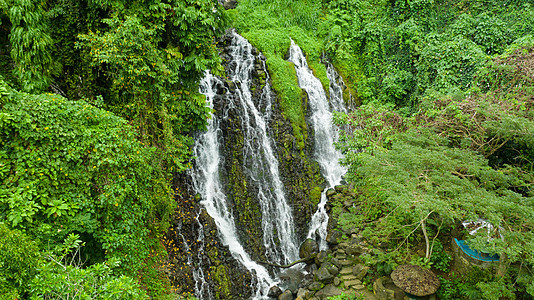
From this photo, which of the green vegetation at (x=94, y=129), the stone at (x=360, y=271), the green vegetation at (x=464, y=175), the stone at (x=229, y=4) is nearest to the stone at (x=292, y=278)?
the stone at (x=360, y=271)

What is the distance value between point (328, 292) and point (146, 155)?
17.9 ft

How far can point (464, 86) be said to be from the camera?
10977 mm

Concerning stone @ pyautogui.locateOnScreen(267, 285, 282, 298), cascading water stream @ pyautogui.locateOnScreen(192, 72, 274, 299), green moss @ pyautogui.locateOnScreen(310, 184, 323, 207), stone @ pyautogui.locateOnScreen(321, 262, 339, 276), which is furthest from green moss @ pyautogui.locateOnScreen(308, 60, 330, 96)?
stone @ pyautogui.locateOnScreen(267, 285, 282, 298)

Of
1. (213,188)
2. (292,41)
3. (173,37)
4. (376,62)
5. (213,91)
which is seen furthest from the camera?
(376,62)

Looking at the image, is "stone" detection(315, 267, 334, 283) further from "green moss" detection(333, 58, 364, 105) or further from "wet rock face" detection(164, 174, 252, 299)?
"green moss" detection(333, 58, 364, 105)

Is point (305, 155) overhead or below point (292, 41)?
below

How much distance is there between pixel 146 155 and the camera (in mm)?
5480

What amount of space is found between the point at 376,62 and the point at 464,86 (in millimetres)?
4412

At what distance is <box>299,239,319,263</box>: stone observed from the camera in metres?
9.22

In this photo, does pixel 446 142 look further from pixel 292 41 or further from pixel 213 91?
pixel 292 41

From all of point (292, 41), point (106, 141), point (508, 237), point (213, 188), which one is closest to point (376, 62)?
point (292, 41)

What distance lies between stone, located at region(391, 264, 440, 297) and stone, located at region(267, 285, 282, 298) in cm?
346

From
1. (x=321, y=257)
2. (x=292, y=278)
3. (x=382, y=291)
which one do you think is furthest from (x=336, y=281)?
(x=292, y=278)

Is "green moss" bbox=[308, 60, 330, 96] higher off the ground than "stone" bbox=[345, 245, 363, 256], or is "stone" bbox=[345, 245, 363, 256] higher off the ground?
"green moss" bbox=[308, 60, 330, 96]
